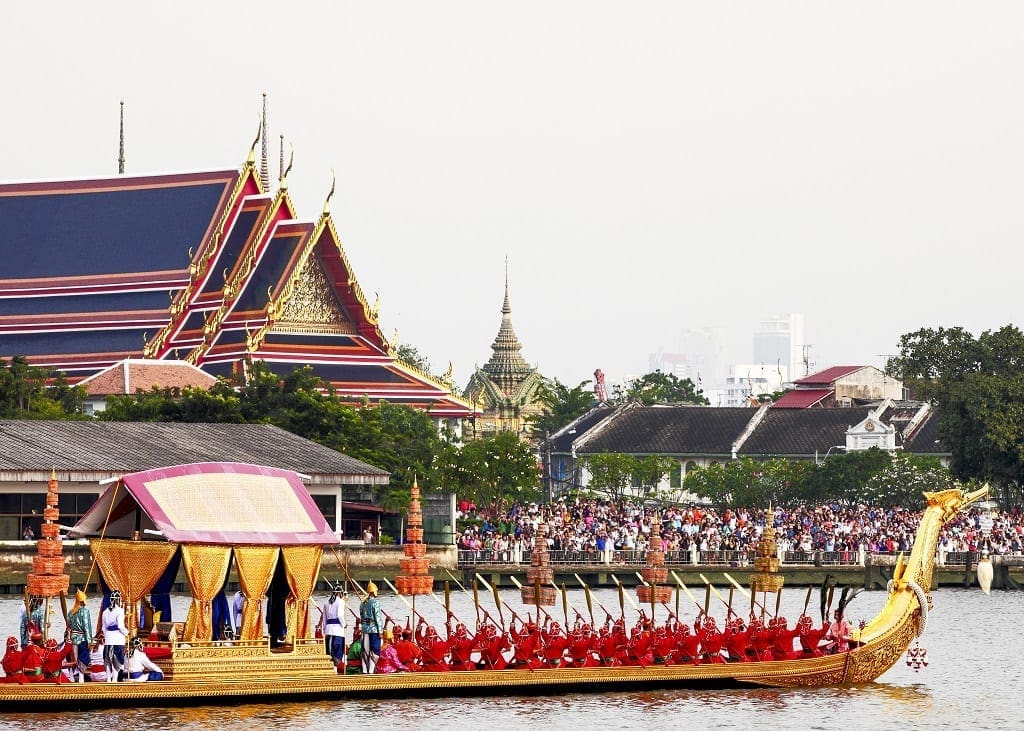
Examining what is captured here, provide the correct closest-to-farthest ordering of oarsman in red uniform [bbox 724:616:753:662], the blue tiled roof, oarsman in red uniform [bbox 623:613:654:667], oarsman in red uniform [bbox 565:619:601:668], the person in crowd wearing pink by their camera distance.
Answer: the person in crowd wearing pink
oarsman in red uniform [bbox 565:619:601:668]
oarsman in red uniform [bbox 623:613:654:667]
oarsman in red uniform [bbox 724:616:753:662]
the blue tiled roof

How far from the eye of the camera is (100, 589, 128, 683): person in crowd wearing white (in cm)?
3075

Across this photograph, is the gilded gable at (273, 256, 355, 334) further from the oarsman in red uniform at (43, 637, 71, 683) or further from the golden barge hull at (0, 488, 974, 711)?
the oarsman in red uniform at (43, 637, 71, 683)

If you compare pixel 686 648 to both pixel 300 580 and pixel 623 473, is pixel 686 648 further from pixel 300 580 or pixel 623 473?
pixel 623 473

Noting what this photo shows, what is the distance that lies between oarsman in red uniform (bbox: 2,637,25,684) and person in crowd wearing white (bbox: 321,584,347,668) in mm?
4498

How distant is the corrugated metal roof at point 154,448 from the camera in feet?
168

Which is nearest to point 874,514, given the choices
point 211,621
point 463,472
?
point 463,472

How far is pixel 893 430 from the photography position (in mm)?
90250

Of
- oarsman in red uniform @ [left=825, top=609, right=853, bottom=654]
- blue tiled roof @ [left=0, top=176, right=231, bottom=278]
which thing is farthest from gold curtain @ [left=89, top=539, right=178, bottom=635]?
blue tiled roof @ [left=0, top=176, right=231, bottom=278]

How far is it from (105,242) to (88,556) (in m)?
33.9

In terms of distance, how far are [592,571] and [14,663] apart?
26700 millimetres

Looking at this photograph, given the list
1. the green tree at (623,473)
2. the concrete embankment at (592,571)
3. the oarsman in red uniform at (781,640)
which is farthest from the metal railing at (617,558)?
the green tree at (623,473)

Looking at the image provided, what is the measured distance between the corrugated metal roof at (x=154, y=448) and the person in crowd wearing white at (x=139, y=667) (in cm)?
1958

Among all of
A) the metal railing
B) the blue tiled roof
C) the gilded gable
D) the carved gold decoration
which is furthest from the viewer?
the blue tiled roof

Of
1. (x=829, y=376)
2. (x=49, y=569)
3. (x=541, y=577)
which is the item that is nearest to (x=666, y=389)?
(x=829, y=376)
